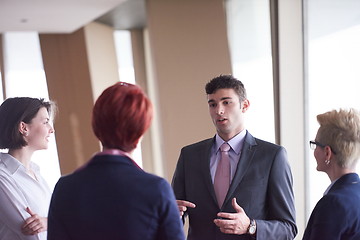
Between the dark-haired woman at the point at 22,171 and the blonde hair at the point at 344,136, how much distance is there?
1.54 metres

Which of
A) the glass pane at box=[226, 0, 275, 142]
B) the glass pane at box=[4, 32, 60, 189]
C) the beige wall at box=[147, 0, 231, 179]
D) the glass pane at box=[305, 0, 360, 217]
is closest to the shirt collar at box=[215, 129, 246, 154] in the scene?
the glass pane at box=[305, 0, 360, 217]

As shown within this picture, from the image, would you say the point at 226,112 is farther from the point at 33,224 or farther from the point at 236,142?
the point at 33,224

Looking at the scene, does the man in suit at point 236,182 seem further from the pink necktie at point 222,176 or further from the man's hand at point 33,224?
the man's hand at point 33,224

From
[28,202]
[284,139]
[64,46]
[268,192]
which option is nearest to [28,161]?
[28,202]

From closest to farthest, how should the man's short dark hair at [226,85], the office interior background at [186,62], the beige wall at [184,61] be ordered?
the man's short dark hair at [226,85]
the office interior background at [186,62]
the beige wall at [184,61]

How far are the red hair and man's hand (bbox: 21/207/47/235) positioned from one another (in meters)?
1.12

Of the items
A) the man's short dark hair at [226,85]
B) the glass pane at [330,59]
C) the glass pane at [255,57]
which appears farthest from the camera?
the glass pane at [255,57]

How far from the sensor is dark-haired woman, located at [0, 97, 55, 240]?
2.54 m

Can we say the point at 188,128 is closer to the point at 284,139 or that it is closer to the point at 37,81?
the point at 284,139

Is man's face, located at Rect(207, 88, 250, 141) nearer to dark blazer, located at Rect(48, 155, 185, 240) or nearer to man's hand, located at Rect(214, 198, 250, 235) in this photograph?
man's hand, located at Rect(214, 198, 250, 235)

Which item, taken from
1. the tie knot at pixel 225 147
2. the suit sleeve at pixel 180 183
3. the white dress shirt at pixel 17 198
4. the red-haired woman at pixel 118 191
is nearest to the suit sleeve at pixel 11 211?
the white dress shirt at pixel 17 198

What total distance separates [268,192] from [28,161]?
139 cm

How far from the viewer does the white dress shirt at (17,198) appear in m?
2.53

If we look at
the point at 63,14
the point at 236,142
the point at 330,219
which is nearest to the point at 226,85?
the point at 236,142
